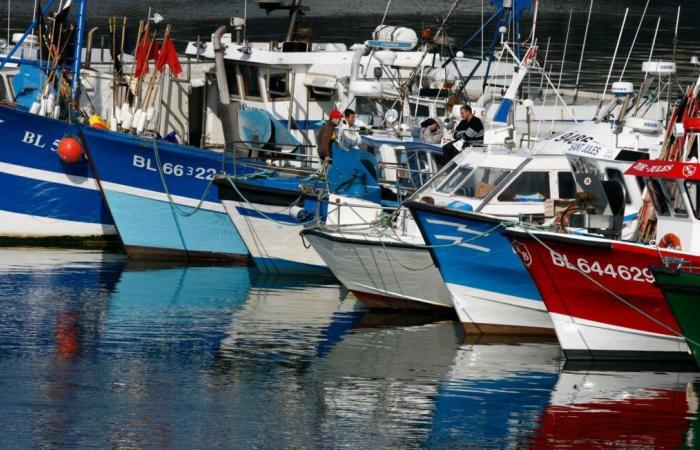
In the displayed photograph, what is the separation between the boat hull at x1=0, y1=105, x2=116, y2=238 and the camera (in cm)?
2766

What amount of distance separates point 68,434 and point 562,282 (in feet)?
19.6

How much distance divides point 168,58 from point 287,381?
11.8 m

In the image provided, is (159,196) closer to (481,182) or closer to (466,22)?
(481,182)

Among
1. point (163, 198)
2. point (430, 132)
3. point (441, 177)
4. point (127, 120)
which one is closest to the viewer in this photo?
point (441, 177)

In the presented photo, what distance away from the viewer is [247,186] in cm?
2514

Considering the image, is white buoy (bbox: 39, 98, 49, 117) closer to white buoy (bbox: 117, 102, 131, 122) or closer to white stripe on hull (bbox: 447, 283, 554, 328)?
white buoy (bbox: 117, 102, 131, 122)

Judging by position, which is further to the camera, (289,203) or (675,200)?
(289,203)

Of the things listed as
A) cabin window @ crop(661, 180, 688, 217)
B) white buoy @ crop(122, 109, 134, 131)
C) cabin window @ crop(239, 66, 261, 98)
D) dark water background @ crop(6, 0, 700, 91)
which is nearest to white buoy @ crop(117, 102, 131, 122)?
white buoy @ crop(122, 109, 134, 131)

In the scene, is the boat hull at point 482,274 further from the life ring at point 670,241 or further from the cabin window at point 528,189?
the life ring at point 670,241

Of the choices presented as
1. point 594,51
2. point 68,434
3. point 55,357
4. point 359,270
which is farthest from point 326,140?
point 594,51

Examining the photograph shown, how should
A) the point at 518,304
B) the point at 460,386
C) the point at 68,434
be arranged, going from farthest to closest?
the point at 518,304 → the point at 460,386 → the point at 68,434

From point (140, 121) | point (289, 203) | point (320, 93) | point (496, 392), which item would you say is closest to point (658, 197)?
Result: point (496, 392)

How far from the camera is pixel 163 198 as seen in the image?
27.3 meters

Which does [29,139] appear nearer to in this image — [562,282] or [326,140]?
[326,140]
